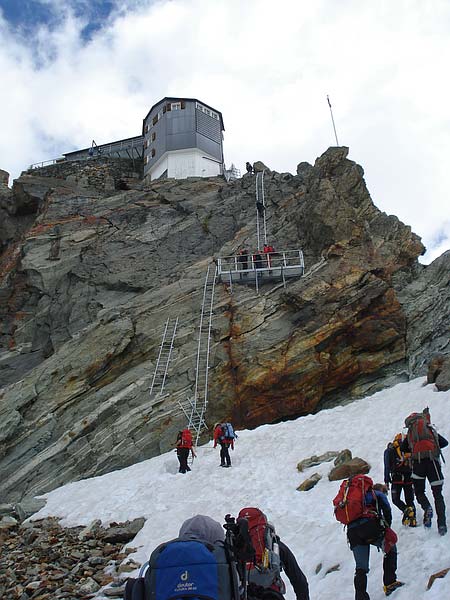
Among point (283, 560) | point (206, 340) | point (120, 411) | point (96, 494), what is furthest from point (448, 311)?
point (283, 560)

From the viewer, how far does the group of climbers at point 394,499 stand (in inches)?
298

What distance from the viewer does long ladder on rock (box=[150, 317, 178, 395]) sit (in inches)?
1029

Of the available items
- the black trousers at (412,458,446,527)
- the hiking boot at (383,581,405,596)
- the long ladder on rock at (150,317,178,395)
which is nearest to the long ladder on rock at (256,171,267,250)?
the long ladder on rock at (150,317,178,395)

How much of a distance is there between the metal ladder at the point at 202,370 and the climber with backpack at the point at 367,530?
639 inches

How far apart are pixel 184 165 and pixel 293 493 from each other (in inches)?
1600

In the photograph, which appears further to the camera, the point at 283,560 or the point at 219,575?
the point at 283,560

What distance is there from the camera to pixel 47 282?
35.9 m

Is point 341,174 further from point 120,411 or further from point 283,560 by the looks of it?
point 283,560

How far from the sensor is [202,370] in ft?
86.7

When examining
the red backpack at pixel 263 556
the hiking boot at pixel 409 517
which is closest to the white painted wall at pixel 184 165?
the hiking boot at pixel 409 517

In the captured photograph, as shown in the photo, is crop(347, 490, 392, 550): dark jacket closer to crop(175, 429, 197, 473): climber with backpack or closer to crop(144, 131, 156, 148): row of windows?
crop(175, 429, 197, 473): climber with backpack

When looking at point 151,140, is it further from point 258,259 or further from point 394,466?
point 394,466

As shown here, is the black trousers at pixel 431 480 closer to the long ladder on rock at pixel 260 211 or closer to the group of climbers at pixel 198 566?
the group of climbers at pixel 198 566

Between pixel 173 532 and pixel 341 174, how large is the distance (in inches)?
1042
